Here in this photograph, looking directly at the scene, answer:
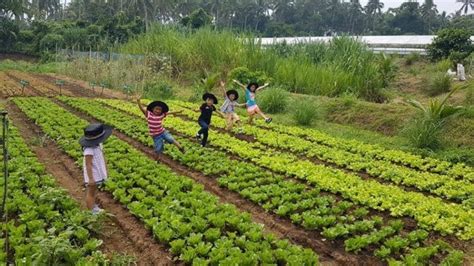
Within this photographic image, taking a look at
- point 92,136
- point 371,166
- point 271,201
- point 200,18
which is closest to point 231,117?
point 371,166

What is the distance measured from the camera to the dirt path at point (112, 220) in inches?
190

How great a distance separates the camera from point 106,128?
5738 millimetres

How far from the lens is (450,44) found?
71.5ft

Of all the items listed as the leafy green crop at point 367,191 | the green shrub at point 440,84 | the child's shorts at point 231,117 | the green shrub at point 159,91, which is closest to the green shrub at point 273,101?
the child's shorts at point 231,117

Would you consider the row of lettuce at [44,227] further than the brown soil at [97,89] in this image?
No

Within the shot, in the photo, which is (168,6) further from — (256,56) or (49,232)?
(49,232)

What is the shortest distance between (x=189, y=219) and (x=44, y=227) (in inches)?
70.0

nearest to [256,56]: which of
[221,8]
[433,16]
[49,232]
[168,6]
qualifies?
[49,232]

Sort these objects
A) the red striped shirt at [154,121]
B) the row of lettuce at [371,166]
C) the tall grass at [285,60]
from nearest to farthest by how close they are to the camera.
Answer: the row of lettuce at [371,166] → the red striped shirt at [154,121] → the tall grass at [285,60]

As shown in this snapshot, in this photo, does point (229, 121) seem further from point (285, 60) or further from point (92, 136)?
point (285, 60)

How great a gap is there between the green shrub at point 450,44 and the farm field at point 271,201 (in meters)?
14.4

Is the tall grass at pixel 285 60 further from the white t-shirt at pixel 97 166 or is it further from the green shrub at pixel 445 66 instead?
the white t-shirt at pixel 97 166

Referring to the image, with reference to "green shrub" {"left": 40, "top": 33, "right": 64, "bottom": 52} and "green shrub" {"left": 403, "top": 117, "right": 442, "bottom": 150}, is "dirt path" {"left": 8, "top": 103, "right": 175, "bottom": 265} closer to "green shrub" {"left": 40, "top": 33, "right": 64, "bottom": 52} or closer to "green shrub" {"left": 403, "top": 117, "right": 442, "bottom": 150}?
"green shrub" {"left": 403, "top": 117, "right": 442, "bottom": 150}

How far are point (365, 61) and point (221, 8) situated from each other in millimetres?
53897
